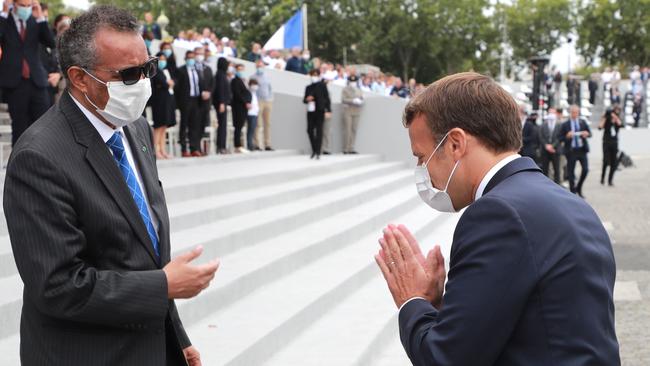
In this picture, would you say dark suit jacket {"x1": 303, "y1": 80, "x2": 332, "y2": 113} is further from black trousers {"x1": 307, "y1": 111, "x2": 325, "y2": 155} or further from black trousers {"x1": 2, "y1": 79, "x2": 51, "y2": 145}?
black trousers {"x1": 2, "y1": 79, "x2": 51, "y2": 145}

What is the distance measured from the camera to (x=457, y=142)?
2.18 m

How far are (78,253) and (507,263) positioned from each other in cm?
116

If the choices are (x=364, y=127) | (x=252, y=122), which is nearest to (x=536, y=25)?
(x=364, y=127)

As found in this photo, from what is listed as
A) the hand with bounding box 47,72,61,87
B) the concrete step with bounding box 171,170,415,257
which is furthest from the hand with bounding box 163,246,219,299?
the hand with bounding box 47,72,61,87

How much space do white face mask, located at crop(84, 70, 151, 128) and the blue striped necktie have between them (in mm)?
59

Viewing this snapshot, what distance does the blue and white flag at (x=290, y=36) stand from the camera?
95.7ft

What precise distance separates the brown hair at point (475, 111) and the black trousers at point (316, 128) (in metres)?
16.3

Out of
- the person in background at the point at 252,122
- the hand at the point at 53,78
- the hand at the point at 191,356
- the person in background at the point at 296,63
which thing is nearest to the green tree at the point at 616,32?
the person in background at the point at 296,63

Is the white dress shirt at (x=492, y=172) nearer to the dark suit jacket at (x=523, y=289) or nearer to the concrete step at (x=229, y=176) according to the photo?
the dark suit jacket at (x=523, y=289)

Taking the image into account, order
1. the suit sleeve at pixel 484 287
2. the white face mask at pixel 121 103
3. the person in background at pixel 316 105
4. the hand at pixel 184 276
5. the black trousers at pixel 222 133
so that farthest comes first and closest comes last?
the person in background at pixel 316 105
the black trousers at pixel 222 133
the white face mask at pixel 121 103
the hand at pixel 184 276
the suit sleeve at pixel 484 287

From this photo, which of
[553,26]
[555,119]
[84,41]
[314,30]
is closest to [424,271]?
[84,41]

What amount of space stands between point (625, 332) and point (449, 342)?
20.1ft

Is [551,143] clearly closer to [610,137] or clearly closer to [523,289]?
[610,137]

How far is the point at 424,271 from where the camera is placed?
2.33 m
